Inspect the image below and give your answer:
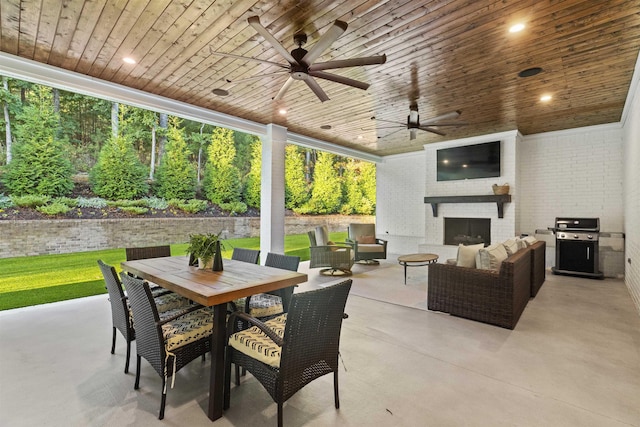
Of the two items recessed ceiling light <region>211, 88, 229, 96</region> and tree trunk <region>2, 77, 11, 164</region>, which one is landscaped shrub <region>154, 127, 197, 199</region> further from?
recessed ceiling light <region>211, 88, 229, 96</region>

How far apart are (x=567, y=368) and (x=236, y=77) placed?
15.2 feet

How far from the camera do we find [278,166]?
19.8 feet

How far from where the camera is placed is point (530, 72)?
3.69 m

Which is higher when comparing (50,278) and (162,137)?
(162,137)

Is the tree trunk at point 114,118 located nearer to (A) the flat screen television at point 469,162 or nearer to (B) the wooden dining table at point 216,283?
(B) the wooden dining table at point 216,283

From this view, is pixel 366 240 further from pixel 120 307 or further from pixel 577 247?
pixel 120 307

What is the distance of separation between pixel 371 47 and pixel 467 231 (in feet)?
18.0

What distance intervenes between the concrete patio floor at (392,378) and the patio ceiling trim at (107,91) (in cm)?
284

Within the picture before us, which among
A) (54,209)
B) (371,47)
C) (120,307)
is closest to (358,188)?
(371,47)

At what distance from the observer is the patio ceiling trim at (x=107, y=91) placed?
341 centimetres

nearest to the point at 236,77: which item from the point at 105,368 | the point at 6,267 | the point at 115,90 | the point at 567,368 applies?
the point at 115,90

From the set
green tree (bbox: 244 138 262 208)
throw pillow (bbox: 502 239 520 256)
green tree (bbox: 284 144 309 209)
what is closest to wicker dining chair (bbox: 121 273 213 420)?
throw pillow (bbox: 502 239 520 256)

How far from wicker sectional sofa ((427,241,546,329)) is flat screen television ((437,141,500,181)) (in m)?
3.39

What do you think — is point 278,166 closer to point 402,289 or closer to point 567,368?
point 402,289
